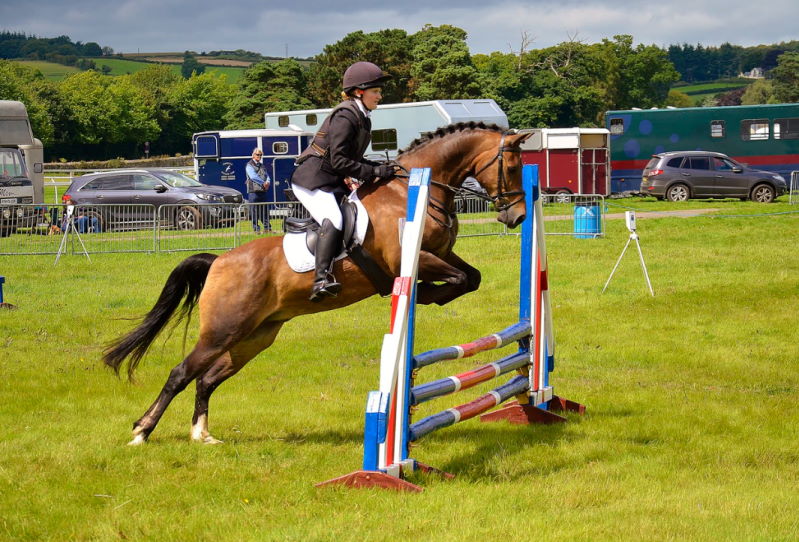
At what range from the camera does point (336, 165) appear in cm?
679

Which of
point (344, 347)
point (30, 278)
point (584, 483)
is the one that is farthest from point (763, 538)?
point (30, 278)

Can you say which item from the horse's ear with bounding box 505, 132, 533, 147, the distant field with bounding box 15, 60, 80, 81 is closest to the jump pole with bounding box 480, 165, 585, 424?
the horse's ear with bounding box 505, 132, 533, 147

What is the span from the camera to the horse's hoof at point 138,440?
7.05 meters

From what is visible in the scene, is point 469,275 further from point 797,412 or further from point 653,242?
point 653,242

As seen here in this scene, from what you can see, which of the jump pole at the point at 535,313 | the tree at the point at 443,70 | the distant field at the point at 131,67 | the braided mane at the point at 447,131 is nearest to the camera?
the jump pole at the point at 535,313

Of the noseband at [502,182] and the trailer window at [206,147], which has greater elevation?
the trailer window at [206,147]

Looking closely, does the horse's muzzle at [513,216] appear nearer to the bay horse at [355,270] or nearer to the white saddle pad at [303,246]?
the bay horse at [355,270]

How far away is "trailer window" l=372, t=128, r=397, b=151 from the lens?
3394 centimetres

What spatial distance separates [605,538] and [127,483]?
3002 mm

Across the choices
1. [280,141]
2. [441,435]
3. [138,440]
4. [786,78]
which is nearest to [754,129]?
[280,141]

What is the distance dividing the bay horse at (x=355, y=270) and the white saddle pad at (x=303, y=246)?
5 cm

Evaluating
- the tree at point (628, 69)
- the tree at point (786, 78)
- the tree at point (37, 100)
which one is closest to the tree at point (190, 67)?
the tree at point (628, 69)

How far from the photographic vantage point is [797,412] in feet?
26.0

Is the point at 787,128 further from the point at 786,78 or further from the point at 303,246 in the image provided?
the point at 786,78
